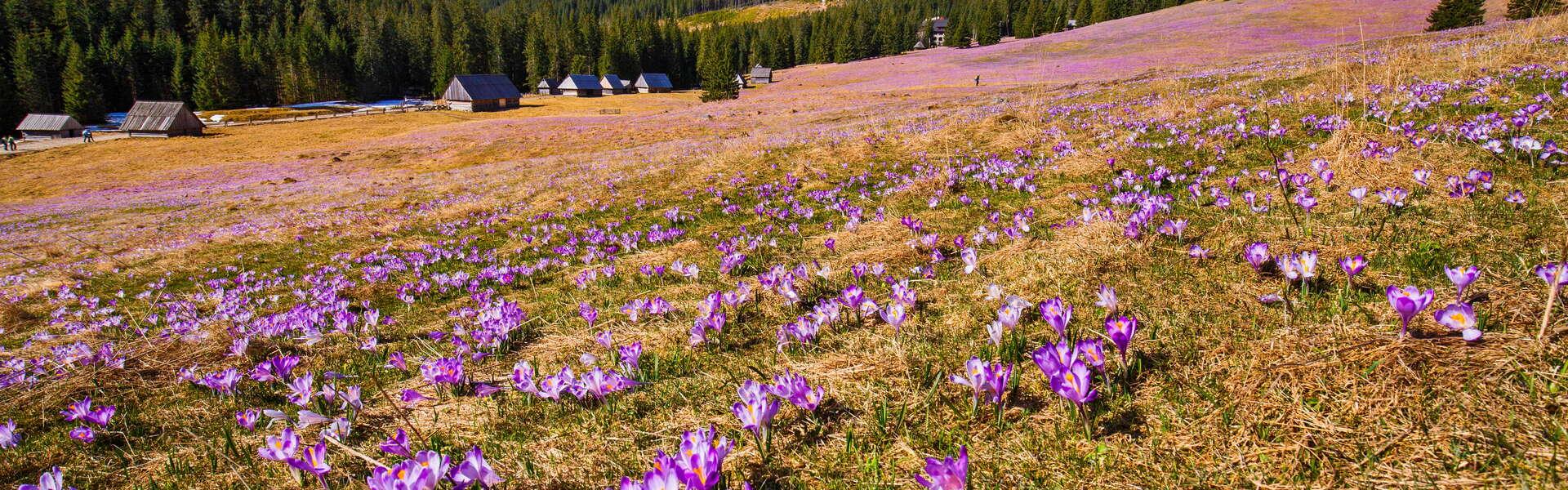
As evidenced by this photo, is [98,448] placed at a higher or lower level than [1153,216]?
lower

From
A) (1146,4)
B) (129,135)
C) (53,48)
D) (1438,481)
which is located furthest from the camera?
(1146,4)

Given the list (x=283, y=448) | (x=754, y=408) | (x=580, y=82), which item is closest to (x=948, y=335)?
(x=754, y=408)

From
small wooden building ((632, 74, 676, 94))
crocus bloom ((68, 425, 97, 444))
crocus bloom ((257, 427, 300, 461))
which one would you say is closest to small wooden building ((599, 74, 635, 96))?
small wooden building ((632, 74, 676, 94))

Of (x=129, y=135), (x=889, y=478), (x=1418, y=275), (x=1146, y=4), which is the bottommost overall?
(x=889, y=478)

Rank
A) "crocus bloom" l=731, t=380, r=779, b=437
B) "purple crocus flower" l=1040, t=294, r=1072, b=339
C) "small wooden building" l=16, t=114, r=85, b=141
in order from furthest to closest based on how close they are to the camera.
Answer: "small wooden building" l=16, t=114, r=85, b=141
"purple crocus flower" l=1040, t=294, r=1072, b=339
"crocus bloom" l=731, t=380, r=779, b=437

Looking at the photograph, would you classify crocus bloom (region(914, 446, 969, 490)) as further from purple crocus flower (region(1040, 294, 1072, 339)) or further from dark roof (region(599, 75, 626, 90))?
dark roof (region(599, 75, 626, 90))

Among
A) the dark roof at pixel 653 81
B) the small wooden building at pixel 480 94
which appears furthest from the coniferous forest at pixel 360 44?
the small wooden building at pixel 480 94

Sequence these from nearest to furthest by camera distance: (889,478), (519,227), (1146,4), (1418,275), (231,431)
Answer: (889,478), (1418,275), (231,431), (519,227), (1146,4)

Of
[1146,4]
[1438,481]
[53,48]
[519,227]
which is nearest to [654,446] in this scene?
[1438,481]

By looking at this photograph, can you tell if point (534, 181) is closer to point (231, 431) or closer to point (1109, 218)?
point (231, 431)

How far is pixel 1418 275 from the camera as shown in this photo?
3.16 metres

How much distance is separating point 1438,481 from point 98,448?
6587mm

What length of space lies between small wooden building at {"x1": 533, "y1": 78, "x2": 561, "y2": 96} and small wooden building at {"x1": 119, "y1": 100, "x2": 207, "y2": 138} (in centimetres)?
5613

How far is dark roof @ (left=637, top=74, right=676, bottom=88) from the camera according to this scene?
396 feet
